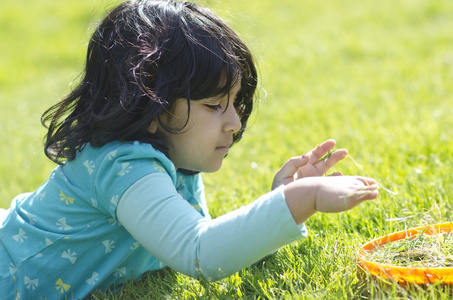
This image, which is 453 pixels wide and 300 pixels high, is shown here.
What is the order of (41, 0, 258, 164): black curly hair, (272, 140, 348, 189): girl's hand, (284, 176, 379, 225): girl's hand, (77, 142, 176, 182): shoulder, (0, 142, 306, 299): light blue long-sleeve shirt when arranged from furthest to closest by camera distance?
(272, 140, 348, 189): girl's hand
(41, 0, 258, 164): black curly hair
(77, 142, 176, 182): shoulder
(0, 142, 306, 299): light blue long-sleeve shirt
(284, 176, 379, 225): girl's hand

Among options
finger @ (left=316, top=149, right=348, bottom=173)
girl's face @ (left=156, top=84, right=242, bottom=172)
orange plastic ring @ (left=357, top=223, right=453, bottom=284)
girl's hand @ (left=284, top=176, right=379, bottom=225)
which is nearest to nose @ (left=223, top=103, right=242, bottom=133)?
girl's face @ (left=156, top=84, right=242, bottom=172)

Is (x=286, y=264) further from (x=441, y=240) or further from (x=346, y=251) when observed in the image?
(x=441, y=240)

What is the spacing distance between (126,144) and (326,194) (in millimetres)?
777

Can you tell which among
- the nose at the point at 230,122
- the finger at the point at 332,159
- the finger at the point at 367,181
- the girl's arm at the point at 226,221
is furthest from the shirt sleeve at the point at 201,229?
the finger at the point at 332,159

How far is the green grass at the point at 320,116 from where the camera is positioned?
2.33 m

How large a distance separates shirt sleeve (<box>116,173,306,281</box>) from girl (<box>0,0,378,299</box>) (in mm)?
11

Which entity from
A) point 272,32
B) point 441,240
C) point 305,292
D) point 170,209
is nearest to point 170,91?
point 170,209

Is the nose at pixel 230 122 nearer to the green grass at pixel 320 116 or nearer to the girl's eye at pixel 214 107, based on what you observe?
the girl's eye at pixel 214 107

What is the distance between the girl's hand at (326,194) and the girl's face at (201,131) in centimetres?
54

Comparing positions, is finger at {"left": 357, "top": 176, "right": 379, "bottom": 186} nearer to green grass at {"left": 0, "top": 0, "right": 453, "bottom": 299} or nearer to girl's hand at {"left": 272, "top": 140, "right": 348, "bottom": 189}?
green grass at {"left": 0, "top": 0, "right": 453, "bottom": 299}

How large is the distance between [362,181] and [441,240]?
424mm

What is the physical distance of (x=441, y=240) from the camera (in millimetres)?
2098

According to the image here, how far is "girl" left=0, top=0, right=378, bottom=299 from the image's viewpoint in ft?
7.17

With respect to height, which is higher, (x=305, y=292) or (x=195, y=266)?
(x=195, y=266)
